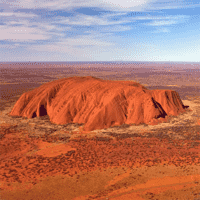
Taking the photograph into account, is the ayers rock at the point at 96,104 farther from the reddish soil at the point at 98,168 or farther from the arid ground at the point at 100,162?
the reddish soil at the point at 98,168

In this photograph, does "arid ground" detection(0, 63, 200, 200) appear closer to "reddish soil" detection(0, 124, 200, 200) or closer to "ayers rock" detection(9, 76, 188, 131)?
"reddish soil" detection(0, 124, 200, 200)

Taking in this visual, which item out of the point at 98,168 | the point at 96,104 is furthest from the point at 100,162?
the point at 96,104

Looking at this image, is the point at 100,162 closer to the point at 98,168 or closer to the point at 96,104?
the point at 98,168

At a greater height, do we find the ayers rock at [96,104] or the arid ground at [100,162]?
the ayers rock at [96,104]

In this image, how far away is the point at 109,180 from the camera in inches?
587

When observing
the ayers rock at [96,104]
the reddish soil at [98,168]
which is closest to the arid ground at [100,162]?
the reddish soil at [98,168]

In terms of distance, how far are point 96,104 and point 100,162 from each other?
1230 cm

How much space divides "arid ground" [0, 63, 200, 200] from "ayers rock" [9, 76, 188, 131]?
1.74 meters

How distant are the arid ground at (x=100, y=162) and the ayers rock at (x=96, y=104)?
1.74 meters

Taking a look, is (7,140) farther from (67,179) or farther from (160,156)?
(160,156)

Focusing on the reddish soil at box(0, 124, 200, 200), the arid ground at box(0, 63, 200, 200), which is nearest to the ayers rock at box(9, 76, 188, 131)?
the arid ground at box(0, 63, 200, 200)

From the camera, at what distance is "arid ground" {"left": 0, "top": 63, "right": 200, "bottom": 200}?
45.0 feet

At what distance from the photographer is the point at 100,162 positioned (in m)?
17.3

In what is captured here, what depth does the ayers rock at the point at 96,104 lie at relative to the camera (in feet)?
88.4
